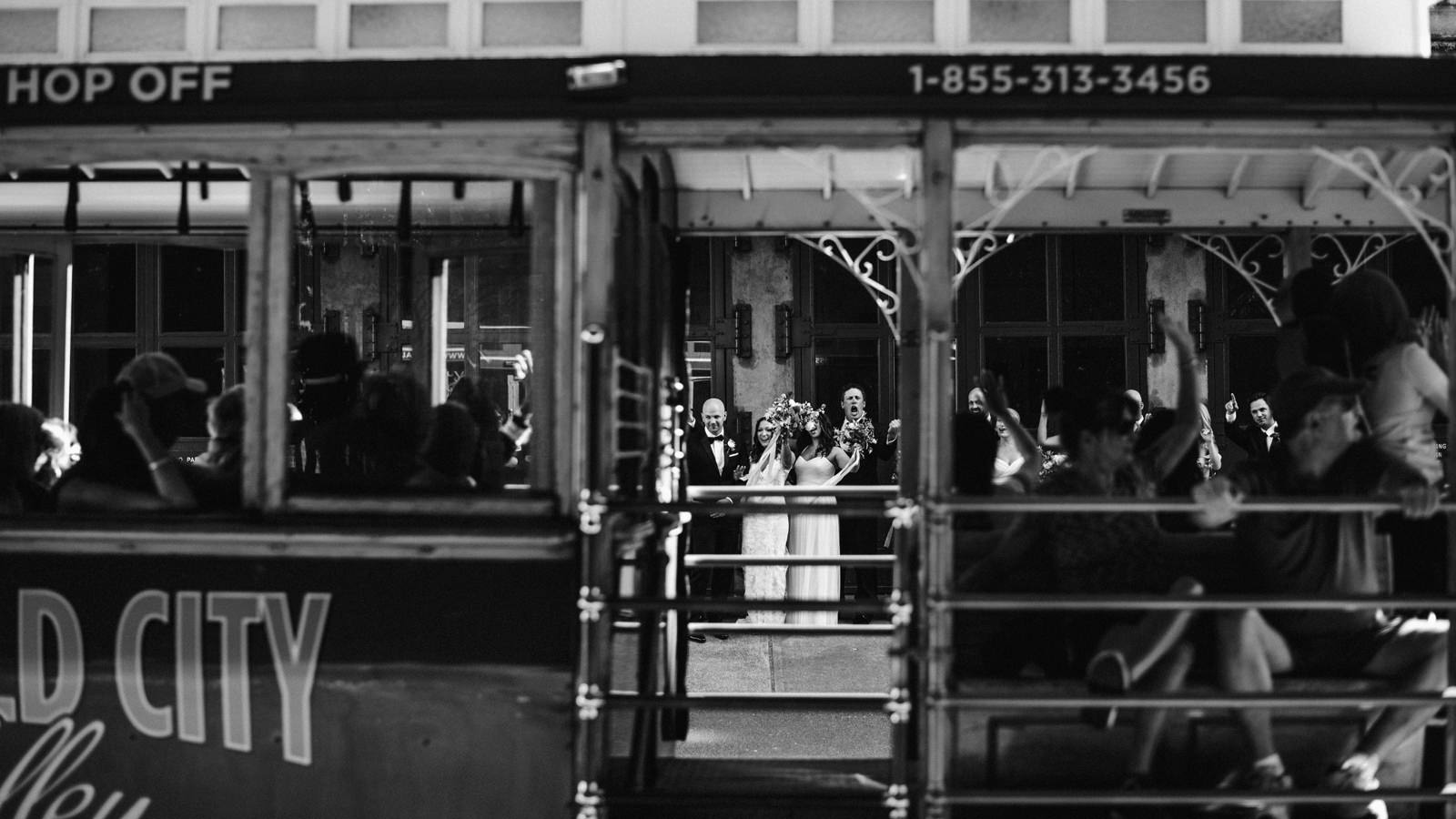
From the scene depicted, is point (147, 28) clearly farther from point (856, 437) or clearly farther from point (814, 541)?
point (856, 437)

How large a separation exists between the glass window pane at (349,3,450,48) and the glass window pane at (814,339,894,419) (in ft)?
30.1

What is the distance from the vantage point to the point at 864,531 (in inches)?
435

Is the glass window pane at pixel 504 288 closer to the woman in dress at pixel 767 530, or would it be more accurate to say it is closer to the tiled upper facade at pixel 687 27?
the tiled upper facade at pixel 687 27

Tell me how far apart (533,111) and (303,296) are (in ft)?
8.92

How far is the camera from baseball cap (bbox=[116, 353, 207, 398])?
Answer: 4.08 m

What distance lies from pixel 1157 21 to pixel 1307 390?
4.16 feet

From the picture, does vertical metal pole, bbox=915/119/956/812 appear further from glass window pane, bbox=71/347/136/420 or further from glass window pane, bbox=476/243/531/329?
glass window pane, bbox=71/347/136/420

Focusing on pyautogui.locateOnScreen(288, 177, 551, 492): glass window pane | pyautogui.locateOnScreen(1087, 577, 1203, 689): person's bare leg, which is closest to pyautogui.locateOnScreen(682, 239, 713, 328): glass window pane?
pyautogui.locateOnScreen(288, 177, 551, 492): glass window pane

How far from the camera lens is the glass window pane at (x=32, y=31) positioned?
3.94 metres

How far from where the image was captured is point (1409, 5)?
390 cm

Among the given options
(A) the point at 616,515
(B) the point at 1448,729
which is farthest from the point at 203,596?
(B) the point at 1448,729

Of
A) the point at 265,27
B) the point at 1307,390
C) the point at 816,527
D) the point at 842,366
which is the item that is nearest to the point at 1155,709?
the point at 1307,390

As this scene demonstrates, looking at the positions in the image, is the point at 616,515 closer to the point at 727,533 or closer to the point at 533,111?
the point at 533,111

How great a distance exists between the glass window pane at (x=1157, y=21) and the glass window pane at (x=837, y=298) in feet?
29.6
